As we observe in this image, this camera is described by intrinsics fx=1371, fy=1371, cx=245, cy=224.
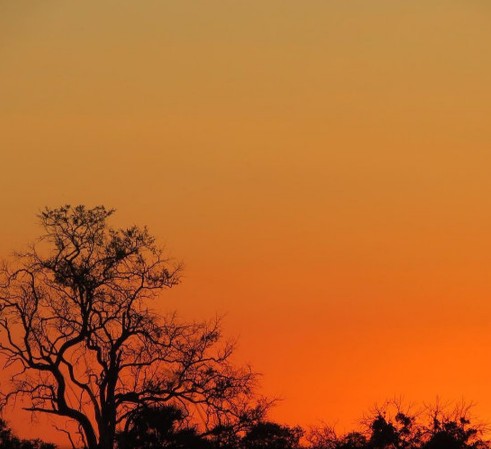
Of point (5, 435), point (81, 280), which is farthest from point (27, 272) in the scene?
point (5, 435)

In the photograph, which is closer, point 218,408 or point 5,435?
point 218,408

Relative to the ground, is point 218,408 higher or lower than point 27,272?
lower

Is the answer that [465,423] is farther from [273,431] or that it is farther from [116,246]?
[116,246]

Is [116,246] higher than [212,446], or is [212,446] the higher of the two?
[116,246]

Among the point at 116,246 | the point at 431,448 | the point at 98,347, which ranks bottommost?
the point at 431,448

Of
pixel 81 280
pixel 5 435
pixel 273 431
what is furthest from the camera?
pixel 5 435

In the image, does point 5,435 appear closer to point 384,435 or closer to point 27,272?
point 27,272

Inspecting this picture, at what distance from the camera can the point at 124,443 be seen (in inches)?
2296

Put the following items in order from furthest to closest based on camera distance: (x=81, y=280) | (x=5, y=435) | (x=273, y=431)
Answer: (x=5, y=435), (x=273, y=431), (x=81, y=280)

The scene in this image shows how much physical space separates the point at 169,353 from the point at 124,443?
14.3 feet

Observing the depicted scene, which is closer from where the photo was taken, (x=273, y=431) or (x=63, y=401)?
(x=63, y=401)

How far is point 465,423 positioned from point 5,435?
25.4m

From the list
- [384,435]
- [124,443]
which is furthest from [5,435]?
[384,435]

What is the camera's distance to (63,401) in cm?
5700
